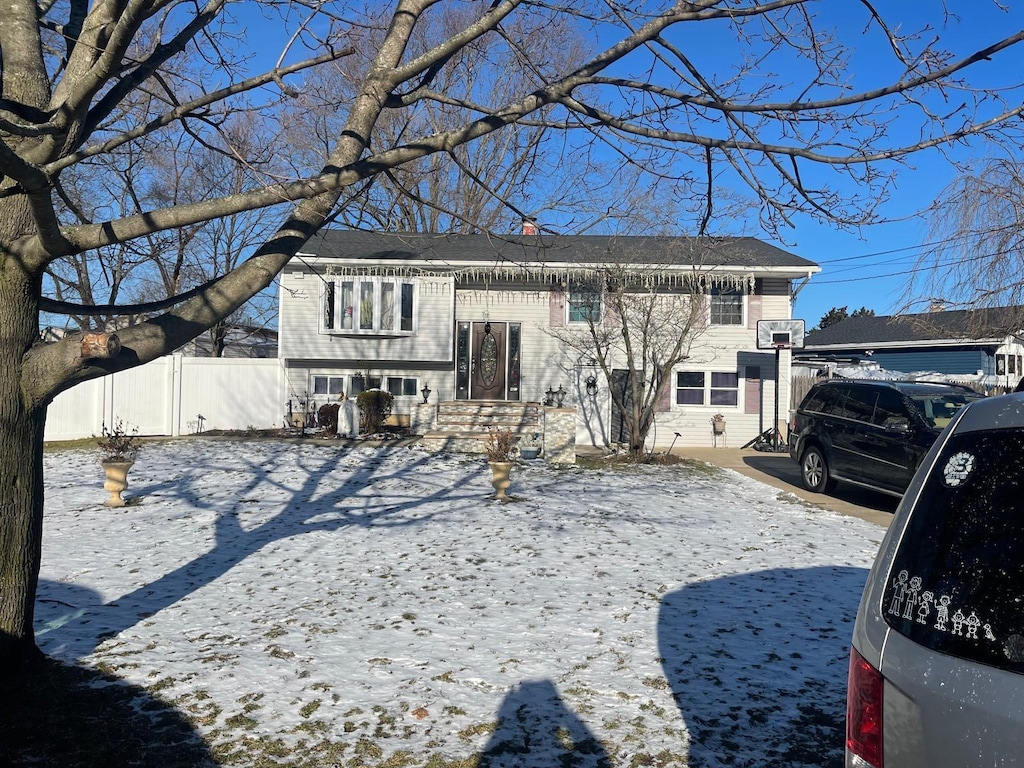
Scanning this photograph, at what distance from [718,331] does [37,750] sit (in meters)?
17.1

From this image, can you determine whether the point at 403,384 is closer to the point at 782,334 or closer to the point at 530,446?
the point at 530,446

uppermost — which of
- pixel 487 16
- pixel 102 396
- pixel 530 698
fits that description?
pixel 487 16

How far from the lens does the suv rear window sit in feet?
5.57

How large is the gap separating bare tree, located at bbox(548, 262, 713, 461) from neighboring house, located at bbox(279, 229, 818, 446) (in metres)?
0.18

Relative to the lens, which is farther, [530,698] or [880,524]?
[880,524]

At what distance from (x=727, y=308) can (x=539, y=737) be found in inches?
643

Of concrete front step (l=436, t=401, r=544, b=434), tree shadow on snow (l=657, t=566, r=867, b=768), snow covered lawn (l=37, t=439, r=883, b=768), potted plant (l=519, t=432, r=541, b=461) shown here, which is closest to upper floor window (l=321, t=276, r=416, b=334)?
concrete front step (l=436, t=401, r=544, b=434)

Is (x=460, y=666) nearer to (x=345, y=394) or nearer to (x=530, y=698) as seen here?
(x=530, y=698)

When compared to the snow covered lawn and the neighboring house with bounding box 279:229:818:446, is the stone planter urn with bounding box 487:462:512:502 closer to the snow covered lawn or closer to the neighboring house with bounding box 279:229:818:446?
the snow covered lawn

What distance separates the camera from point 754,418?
18750mm

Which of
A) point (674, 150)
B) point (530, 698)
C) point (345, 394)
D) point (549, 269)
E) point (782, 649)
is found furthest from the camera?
point (345, 394)

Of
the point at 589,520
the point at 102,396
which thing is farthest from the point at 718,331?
the point at 102,396

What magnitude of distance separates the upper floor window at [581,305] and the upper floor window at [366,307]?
3.89 m

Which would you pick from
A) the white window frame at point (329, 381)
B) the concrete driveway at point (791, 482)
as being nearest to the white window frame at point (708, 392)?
the concrete driveway at point (791, 482)
